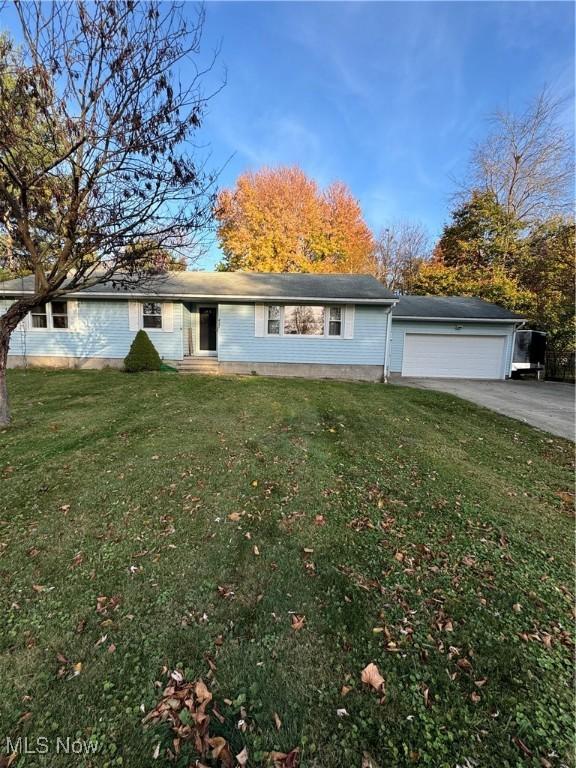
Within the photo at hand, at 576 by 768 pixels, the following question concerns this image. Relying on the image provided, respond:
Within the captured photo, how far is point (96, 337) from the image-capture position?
12.6 metres

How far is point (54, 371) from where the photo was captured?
11.6 meters

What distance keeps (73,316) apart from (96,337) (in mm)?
1066

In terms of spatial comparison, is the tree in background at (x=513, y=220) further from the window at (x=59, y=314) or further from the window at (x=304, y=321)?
the window at (x=59, y=314)

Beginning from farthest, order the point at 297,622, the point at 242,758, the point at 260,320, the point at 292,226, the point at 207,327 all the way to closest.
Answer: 1. the point at 292,226
2. the point at 207,327
3. the point at 260,320
4. the point at 297,622
5. the point at 242,758

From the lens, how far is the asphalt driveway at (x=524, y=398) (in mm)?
7488

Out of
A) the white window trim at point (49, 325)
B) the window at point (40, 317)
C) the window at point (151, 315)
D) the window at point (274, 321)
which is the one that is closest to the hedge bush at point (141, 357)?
the window at point (151, 315)

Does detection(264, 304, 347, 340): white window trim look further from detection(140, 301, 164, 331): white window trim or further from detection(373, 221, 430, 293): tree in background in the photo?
detection(373, 221, 430, 293): tree in background

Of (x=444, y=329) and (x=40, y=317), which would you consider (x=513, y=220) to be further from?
(x=40, y=317)

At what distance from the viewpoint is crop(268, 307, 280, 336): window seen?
12398 mm

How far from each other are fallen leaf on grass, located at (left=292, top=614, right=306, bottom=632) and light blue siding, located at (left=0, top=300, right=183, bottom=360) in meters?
11.3

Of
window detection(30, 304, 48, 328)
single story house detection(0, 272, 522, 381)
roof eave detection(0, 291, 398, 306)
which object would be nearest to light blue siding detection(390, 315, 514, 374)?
single story house detection(0, 272, 522, 381)

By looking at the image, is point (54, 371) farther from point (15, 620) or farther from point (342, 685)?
point (342, 685)

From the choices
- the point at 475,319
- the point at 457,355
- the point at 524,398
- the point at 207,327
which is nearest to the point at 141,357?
the point at 207,327

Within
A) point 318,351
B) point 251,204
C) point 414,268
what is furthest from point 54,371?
point 414,268
